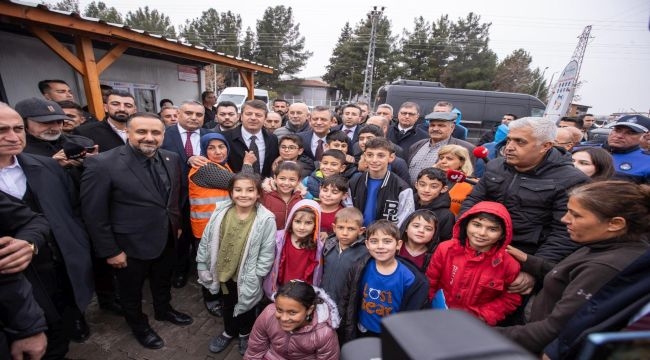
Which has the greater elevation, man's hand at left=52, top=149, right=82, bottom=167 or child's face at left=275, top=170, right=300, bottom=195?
man's hand at left=52, top=149, right=82, bottom=167

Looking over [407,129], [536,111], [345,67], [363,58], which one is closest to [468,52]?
[363,58]

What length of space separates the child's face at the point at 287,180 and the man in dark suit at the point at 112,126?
76.9 inches

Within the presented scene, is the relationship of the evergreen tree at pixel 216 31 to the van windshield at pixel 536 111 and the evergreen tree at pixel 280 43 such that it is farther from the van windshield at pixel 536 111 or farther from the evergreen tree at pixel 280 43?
the van windshield at pixel 536 111

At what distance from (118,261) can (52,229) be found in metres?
0.53

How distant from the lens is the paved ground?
2533mm

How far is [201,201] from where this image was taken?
2.99m

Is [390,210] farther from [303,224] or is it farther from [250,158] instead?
[250,158]

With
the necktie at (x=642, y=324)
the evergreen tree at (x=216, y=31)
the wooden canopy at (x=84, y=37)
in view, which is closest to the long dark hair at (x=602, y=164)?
the necktie at (x=642, y=324)

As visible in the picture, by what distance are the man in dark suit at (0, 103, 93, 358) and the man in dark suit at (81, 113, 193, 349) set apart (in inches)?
4.9

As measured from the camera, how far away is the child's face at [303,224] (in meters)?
2.46

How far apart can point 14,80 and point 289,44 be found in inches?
1629

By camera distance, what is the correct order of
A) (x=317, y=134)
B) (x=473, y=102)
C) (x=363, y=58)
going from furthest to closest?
(x=363, y=58) < (x=473, y=102) < (x=317, y=134)

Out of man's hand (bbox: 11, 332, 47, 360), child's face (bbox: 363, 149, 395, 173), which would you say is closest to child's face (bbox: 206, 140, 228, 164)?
child's face (bbox: 363, 149, 395, 173)

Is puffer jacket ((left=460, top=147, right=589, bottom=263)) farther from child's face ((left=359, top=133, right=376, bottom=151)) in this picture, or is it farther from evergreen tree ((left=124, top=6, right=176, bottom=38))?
evergreen tree ((left=124, top=6, right=176, bottom=38))
